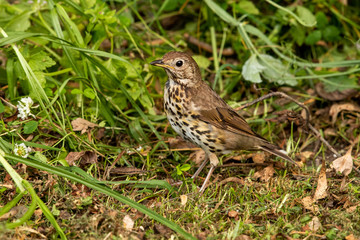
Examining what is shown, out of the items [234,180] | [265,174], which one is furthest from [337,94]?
[234,180]

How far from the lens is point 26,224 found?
302 centimetres

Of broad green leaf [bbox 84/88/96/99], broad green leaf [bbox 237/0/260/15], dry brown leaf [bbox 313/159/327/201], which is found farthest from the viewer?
broad green leaf [bbox 237/0/260/15]

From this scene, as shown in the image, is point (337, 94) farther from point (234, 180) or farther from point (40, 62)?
point (40, 62)

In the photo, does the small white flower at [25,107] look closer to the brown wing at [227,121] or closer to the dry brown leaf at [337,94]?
the brown wing at [227,121]

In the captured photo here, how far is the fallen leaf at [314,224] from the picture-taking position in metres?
3.24

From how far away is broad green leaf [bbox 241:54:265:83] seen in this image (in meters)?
4.92

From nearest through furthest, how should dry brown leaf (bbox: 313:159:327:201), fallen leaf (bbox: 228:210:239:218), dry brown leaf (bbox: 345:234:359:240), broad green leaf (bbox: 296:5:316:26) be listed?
dry brown leaf (bbox: 345:234:359:240) < fallen leaf (bbox: 228:210:239:218) < dry brown leaf (bbox: 313:159:327:201) < broad green leaf (bbox: 296:5:316:26)

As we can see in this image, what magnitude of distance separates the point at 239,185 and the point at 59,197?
1.44 meters

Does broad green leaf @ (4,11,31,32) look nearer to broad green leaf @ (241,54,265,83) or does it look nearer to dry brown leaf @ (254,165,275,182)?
broad green leaf @ (241,54,265,83)

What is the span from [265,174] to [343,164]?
0.65 metres

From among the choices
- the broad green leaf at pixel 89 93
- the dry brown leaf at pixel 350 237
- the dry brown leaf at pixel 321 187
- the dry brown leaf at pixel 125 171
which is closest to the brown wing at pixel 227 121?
the dry brown leaf at pixel 321 187

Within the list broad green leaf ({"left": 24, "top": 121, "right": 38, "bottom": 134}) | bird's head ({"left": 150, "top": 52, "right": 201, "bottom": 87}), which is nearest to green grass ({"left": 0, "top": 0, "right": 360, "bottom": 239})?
broad green leaf ({"left": 24, "top": 121, "right": 38, "bottom": 134})

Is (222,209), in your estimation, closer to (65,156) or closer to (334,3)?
(65,156)

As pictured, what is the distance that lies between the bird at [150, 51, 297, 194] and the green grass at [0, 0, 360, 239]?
28 cm
